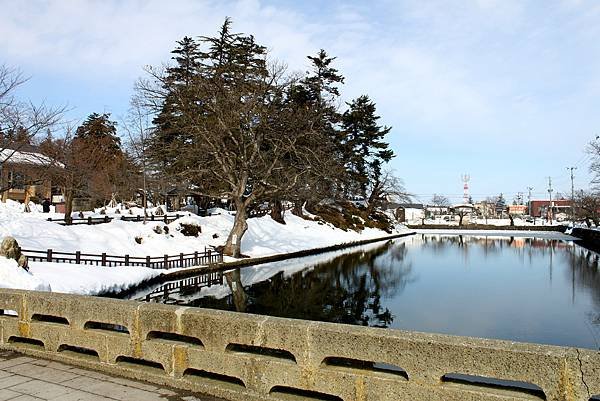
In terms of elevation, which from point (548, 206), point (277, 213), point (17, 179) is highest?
point (548, 206)

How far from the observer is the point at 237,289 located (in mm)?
20297

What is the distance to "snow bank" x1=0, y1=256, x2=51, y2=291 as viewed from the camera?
12.1m

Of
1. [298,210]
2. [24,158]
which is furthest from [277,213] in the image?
[24,158]

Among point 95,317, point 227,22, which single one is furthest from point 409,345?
point 227,22

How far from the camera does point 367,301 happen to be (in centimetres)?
1825

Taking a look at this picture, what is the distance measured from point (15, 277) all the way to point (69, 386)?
8830mm

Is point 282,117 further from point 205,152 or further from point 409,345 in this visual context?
point 409,345

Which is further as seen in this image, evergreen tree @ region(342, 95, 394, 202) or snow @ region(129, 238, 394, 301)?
evergreen tree @ region(342, 95, 394, 202)

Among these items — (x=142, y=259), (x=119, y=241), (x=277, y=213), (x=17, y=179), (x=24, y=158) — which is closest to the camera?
(x=142, y=259)

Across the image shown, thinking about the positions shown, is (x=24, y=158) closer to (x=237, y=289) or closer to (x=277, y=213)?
(x=237, y=289)

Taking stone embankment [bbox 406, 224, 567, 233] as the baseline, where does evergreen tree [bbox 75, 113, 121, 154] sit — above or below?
above

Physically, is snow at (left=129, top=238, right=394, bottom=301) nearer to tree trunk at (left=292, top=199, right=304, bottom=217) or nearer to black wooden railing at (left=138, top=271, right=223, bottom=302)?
black wooden railing at (left=138, top=271, right=223, bottom=302)

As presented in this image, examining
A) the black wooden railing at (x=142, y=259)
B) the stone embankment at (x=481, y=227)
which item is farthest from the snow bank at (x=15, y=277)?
the stone embankment at (x=481, y=227)

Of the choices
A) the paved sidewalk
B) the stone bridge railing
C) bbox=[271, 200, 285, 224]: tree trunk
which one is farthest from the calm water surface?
bbox=[271, 200, 285, 224]: tree trunk
